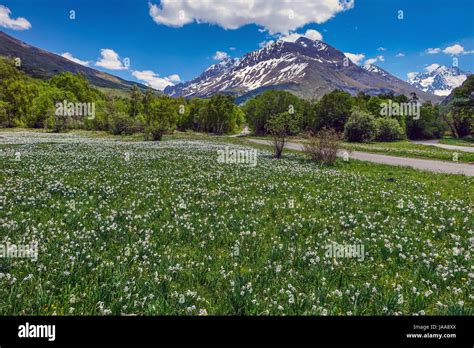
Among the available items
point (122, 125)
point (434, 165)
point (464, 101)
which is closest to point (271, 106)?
point (122, 125)

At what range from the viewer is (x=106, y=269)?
5.36 metres

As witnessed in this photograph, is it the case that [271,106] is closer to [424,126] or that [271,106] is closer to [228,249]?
[424,126]

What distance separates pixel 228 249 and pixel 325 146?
20.8m

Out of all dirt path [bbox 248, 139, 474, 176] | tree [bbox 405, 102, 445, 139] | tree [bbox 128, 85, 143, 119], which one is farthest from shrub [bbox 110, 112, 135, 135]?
tree [bbox 405, 102, 445, 139]

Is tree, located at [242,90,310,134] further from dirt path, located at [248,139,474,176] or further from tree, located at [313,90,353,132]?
dirt path, located at [248,139,474,176]

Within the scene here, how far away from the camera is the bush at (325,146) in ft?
82.2

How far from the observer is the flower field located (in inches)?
178

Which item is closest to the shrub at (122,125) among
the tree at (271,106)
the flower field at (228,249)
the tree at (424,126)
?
the tree at (271,106)

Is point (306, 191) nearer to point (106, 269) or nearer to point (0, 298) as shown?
point (106, 269)

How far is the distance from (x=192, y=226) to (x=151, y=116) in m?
99.4

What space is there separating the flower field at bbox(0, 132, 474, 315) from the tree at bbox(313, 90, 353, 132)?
70615 millimetres

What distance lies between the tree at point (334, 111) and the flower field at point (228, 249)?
232 feet

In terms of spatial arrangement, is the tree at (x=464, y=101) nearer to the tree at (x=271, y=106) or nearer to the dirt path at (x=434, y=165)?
the tree at (x=271, y=106)

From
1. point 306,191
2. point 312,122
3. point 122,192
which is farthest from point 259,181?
point 312,122
